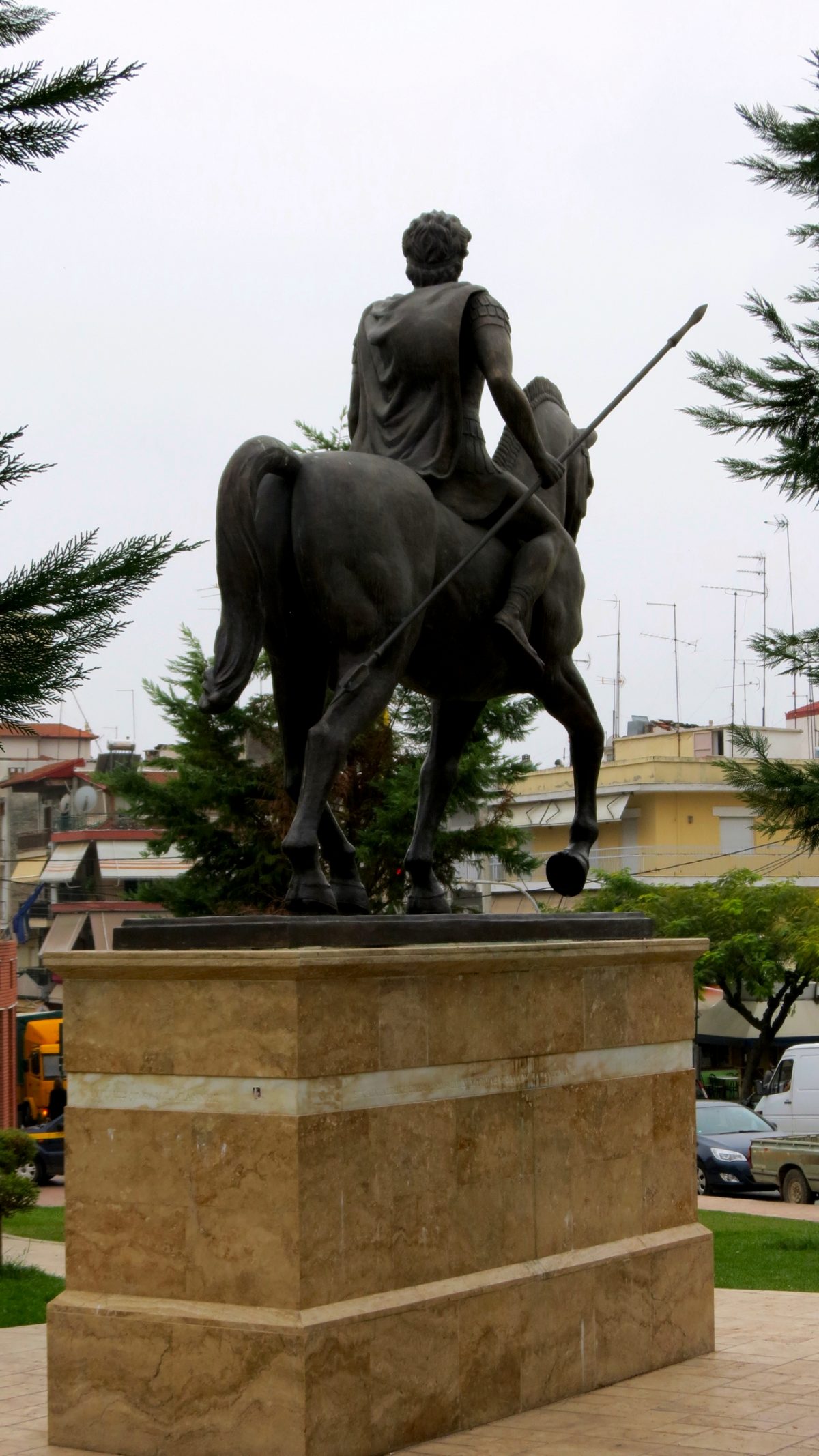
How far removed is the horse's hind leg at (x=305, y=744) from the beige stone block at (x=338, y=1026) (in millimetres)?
945

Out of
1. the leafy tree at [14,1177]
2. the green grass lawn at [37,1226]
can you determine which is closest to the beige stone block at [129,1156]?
the leafy tree at [14,1177]

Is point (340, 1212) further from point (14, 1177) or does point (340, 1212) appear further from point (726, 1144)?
point (726, 1144)

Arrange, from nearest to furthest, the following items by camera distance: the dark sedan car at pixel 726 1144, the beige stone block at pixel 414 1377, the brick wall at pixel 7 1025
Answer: the beige stone block at pixel 414 1377 → the dark sedan car at pixel 726 1144 → the brick wall at pixel 7 1025

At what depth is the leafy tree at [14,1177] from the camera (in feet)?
42.2

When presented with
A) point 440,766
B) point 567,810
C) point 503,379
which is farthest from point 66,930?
point 503,379

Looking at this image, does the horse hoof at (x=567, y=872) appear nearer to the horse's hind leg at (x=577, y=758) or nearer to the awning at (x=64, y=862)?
the horse's hind leg at (x=577, y=758)

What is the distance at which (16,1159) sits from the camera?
45.5 feet

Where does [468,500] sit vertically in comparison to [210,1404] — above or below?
above

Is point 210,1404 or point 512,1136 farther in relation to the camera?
point 512,1136

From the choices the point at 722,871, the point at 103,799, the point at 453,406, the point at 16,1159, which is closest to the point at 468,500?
the point at 453,406

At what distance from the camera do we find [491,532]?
24.5 feet

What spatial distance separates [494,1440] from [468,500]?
3.67m

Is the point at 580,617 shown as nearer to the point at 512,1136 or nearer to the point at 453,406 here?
the point at 453,406

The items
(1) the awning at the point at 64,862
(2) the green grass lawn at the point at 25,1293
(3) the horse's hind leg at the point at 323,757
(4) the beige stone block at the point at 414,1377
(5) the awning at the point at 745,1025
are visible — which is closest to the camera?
(4) the beige stone block at the point at 414,1377
